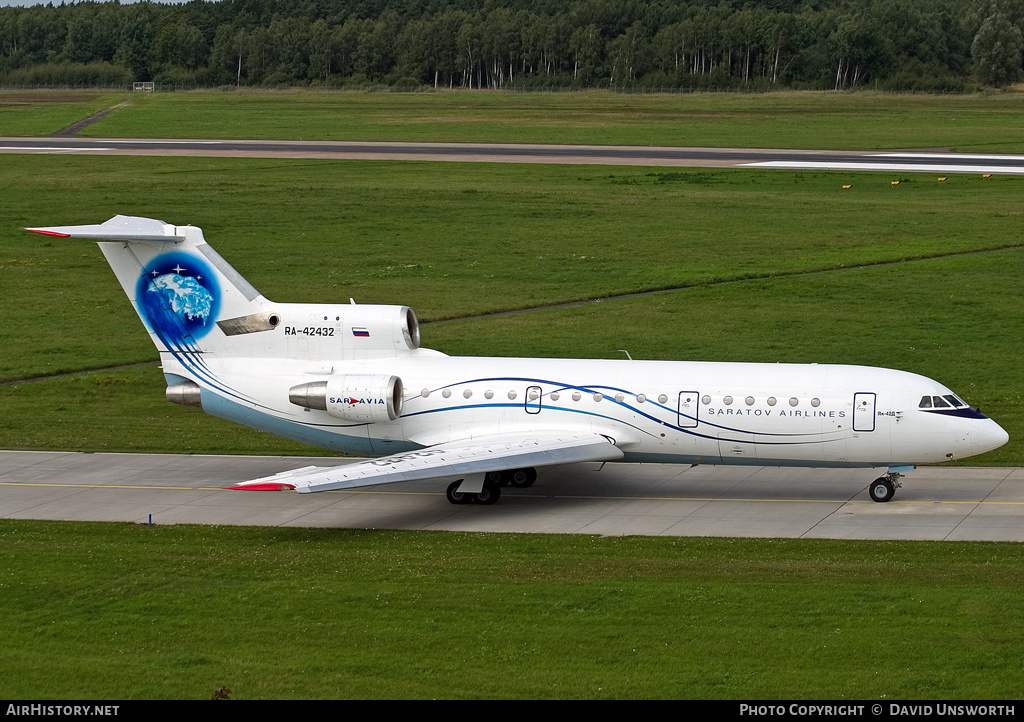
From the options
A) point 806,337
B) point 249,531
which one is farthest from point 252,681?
point 806,337

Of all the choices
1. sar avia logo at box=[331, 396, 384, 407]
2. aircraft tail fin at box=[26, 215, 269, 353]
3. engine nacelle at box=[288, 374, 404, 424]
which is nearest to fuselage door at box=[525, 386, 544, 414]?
engine nacelle at box=[288, 374, 404, 424]

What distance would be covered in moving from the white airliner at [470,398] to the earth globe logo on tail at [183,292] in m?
0.04

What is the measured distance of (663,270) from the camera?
63.2 meters

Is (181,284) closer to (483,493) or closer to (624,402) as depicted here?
(483,493)

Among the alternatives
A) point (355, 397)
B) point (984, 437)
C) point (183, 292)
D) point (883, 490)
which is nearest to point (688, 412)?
point (883, 490)

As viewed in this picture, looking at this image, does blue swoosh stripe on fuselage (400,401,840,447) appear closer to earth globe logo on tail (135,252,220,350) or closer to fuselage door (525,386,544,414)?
fuselage door (525,386,544,414)

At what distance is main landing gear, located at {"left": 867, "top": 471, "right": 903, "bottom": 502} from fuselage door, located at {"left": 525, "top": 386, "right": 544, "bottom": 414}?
861 cm

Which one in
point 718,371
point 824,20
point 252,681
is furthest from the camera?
point 824,20

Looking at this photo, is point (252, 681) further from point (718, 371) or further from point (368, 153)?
point (368, 153)

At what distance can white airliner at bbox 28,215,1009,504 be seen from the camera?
31.8 m

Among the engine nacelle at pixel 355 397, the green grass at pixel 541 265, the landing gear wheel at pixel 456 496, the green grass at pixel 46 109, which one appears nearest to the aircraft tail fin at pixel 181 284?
the engine nacelle at pixel 355 397

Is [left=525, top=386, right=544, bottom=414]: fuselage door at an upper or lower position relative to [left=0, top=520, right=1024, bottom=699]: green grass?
upper

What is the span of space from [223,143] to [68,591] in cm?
9442

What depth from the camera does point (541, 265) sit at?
212 feet
